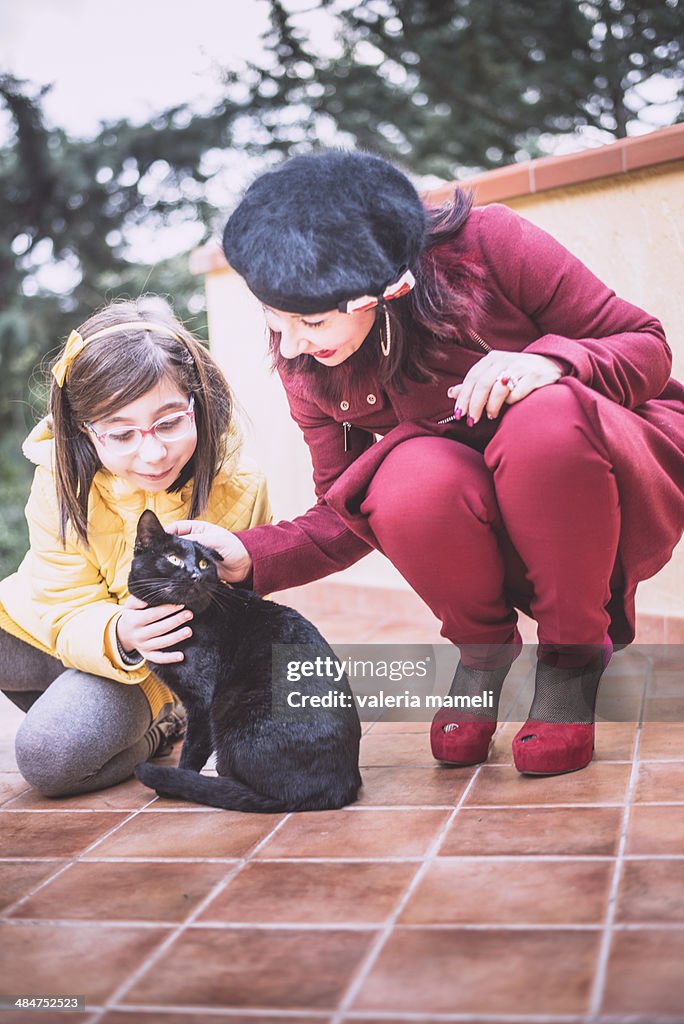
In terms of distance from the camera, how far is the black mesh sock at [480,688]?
2.12 meters

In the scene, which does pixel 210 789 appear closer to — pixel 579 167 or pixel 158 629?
pixel 158 629

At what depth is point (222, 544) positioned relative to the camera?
2.11 meters

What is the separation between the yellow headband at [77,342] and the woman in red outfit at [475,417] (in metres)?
0.33

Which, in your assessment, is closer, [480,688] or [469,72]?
[480,688]

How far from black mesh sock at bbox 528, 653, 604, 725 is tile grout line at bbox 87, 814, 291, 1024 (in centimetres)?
55

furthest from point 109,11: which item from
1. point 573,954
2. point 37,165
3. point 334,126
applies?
point 573,954

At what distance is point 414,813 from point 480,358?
2.88ft

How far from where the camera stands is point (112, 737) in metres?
2.16

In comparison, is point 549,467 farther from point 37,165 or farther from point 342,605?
point 37,165

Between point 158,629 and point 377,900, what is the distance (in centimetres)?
75

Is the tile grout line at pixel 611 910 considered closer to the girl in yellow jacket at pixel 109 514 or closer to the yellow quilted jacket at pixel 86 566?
the girl in yellow jacket at pixel 109 514

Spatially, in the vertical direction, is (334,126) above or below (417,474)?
above

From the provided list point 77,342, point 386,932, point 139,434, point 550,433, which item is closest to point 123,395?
point 139,434

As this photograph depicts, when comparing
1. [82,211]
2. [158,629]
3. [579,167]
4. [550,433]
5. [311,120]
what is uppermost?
[311,120]
